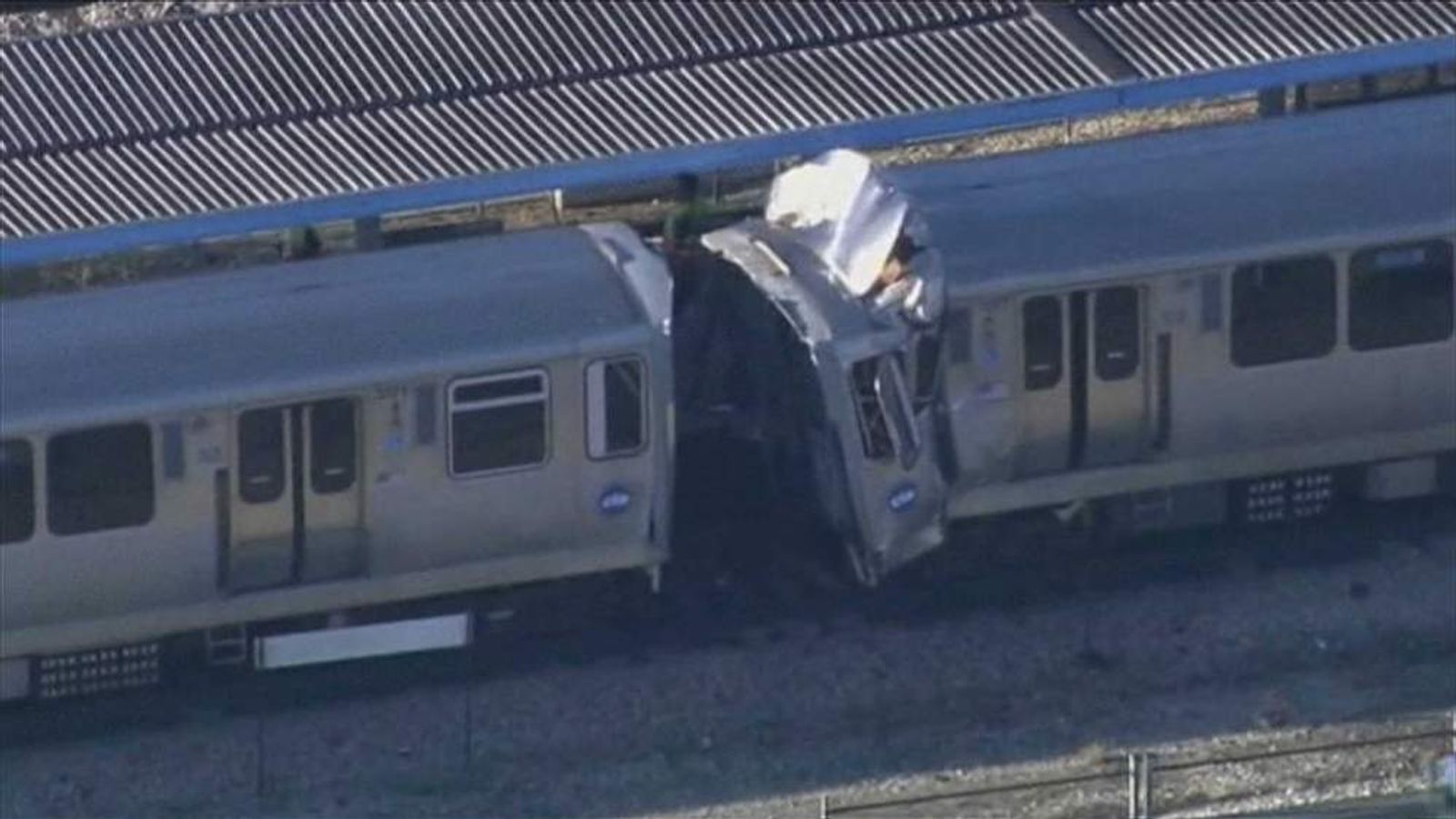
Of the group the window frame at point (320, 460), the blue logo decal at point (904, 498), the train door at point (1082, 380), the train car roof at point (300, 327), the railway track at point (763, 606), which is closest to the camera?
the train car roof at point (300, 327)

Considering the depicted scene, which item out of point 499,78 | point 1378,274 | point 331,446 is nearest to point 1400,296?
point 1378,274

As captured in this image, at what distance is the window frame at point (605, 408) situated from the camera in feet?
84.2

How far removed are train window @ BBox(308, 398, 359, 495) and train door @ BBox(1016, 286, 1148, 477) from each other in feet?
12.1

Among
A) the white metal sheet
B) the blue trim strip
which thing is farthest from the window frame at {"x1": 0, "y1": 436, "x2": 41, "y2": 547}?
the blue trim strip

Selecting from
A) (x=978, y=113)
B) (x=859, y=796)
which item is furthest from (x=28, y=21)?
(x=859, y=796)

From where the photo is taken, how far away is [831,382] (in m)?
25.8

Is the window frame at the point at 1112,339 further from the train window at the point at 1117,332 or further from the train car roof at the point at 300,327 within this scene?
the train car roof at the point at 300,327

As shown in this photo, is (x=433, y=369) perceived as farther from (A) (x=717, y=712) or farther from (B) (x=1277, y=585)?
(B) (x=1277, y=585)

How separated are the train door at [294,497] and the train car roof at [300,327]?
0.20m

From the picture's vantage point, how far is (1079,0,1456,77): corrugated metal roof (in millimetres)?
28359

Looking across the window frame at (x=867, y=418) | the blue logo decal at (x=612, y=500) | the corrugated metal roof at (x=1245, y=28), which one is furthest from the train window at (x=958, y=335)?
the corrugated metal roof at (x=1245, y=28)

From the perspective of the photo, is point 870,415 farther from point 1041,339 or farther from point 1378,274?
point 1378,274

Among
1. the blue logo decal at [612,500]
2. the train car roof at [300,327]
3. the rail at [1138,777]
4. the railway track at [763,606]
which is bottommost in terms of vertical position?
the railway track at [763,606]

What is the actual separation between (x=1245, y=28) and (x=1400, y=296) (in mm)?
2276
